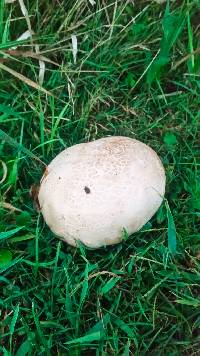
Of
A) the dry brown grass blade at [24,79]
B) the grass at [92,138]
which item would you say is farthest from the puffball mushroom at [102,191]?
the dry brown grass blade at [24,79]

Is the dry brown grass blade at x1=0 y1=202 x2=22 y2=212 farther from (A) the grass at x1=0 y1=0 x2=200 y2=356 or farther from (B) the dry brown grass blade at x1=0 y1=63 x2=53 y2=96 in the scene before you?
(B) the dry brown grass blade at x1=0 y1=63 x2=53 y2=96

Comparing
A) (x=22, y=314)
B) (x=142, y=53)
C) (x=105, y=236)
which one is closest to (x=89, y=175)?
(x=105, y=236)

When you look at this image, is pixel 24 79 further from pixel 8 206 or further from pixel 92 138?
pixel 8 206

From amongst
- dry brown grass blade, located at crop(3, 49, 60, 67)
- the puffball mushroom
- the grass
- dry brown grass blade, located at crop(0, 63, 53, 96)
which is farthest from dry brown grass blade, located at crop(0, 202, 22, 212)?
dry brown grass blade, located at crop(3, 49, 60, 67)

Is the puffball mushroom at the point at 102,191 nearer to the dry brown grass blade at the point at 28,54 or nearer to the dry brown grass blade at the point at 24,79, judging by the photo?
the dry brown grass blade at the point at 24,79

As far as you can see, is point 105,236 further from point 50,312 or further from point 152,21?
point 152,21

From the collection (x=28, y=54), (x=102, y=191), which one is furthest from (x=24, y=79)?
Answer: (x=102, y=191)
